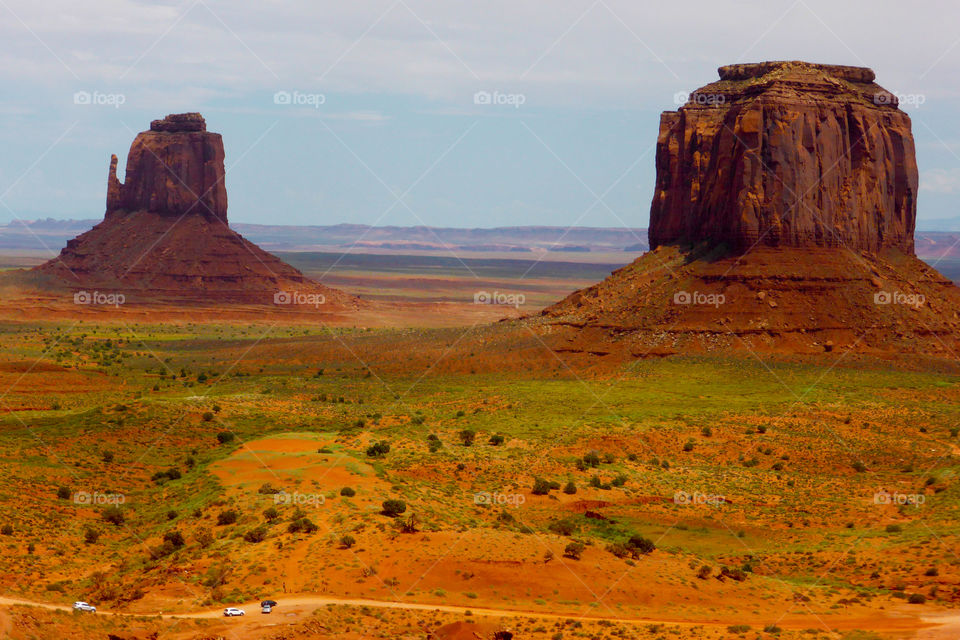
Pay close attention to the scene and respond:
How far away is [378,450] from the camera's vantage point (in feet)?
158

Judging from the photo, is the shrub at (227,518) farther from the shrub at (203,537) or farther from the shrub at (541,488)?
the shrub at (541,488)

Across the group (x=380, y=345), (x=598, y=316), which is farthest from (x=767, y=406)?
(x=380, y=345)

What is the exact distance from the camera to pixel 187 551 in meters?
34.2

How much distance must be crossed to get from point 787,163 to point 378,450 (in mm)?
43663

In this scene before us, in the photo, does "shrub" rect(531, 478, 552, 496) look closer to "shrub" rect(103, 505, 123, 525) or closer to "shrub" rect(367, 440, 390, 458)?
"shrub" rect(367, 440, 390, 458)

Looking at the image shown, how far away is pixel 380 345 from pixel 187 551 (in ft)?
197

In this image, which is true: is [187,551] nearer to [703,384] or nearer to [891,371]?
[703,384]

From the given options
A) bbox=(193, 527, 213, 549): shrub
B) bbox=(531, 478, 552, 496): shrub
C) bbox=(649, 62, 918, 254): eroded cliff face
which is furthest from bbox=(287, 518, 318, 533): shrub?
bbox=(649, 62, 918, 254): eroded cliff face

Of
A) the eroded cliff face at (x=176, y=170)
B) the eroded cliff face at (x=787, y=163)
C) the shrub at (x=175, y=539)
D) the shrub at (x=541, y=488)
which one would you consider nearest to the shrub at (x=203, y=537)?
the shrub at (x=175, y=539)

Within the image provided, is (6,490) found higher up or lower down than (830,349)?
lower down

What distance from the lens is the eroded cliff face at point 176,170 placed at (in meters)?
143

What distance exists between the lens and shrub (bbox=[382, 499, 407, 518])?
37.0 meters

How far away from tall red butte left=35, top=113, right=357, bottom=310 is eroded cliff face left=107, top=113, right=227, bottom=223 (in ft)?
0.42

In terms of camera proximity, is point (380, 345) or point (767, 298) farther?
point (380, 345)
